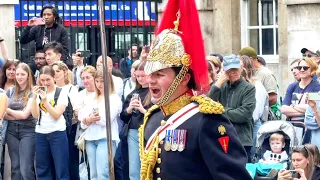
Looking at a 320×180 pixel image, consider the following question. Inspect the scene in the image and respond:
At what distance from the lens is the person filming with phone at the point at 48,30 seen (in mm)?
13328

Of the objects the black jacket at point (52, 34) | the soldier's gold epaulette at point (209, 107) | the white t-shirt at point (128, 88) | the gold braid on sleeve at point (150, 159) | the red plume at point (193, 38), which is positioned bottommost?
the gold braid on sleeve at point (150, 159)

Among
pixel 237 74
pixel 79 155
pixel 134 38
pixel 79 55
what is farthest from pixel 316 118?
pixel 134 38

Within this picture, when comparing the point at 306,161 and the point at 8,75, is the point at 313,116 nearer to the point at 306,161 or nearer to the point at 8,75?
the point at 306,161

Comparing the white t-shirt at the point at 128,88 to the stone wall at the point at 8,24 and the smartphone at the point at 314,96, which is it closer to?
the smartphone at the point at 314,96

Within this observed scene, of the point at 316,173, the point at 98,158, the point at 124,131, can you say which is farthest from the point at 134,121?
the point at 316,173

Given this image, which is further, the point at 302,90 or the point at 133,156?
the point at 133,156

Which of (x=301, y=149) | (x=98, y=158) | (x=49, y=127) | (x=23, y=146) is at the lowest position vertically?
(x=98, y=158)

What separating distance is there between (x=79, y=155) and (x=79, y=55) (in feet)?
7.80

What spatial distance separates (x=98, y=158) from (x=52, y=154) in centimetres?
61

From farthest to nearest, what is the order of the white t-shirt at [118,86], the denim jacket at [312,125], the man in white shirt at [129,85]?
the white t-shirt at [118,86]
the man in white shirt at [129,85]
the denim jacket at [312,125]

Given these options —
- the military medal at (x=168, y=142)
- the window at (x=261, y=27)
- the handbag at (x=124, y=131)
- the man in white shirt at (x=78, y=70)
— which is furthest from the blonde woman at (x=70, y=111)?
the military medal at (x=168, y=142)

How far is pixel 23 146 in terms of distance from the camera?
11.7 meters

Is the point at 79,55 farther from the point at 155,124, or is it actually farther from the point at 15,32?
the point at 155,124

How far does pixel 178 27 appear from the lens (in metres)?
5.39
